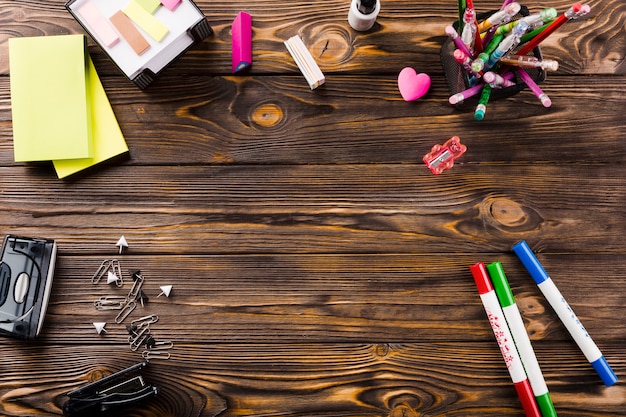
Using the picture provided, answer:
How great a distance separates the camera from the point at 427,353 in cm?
83

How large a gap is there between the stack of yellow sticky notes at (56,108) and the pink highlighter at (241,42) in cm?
24

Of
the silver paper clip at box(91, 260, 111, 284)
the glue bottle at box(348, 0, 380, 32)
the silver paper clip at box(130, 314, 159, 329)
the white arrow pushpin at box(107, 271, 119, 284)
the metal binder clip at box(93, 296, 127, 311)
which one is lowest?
the silver paper clip at box(130, 314, 159, 329)

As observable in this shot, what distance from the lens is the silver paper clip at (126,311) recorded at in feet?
2.73

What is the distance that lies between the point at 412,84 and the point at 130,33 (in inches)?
19.2

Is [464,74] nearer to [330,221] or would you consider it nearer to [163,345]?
[330,221]

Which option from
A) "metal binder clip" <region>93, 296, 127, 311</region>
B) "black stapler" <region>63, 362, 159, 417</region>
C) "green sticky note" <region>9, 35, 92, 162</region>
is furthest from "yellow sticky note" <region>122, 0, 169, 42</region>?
"black stapler" <region>63, 362, 159, 417</region>

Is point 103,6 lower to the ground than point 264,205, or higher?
higher

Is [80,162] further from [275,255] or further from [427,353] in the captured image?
[427,353]

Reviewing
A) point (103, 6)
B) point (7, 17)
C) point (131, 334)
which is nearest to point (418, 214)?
point (131, 334)

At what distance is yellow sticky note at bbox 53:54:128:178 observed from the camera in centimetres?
84

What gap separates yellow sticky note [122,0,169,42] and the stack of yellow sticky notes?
10cm

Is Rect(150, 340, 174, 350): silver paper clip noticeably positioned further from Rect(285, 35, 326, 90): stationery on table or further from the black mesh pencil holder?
the black mesh pencil holder

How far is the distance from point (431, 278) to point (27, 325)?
0.68 meters

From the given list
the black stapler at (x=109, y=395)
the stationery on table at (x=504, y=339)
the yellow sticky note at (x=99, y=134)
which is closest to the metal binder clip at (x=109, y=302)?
the black stapler at (x=109, y=395)
